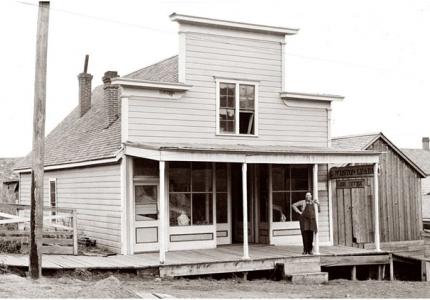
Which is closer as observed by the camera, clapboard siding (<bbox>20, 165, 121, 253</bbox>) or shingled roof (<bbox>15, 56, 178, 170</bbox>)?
clapboard siding (<bbox>20, 165, 121, 253</bbox>)

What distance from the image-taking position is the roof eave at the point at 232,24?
59.2 ft

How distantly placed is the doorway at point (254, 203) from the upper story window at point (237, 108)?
4.25 ft

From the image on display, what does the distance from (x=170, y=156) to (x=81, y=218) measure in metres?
5.60

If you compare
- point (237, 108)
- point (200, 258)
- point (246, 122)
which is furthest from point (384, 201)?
point (200, 258)

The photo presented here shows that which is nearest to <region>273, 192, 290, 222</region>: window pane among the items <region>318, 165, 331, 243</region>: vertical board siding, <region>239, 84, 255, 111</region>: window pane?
<region>318, 165, 331, 243</region>: vertical board siding

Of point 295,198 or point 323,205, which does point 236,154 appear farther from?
point 323,205

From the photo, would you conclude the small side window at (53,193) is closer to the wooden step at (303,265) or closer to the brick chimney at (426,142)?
the wooden step at (303,265)

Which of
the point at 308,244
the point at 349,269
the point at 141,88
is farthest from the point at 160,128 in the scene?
the point at 349,269

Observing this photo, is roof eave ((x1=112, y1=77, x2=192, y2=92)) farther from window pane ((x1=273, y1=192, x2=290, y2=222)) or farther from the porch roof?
window pane ((x1=273, y1=192, x2=290, y2=222))

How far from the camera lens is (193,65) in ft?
60.3

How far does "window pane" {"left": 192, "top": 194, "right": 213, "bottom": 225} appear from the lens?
59.4 feet

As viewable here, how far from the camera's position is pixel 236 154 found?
16250 millimetres

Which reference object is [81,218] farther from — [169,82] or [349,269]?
[349,269]

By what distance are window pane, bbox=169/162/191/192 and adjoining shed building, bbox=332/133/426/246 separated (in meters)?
5.23
